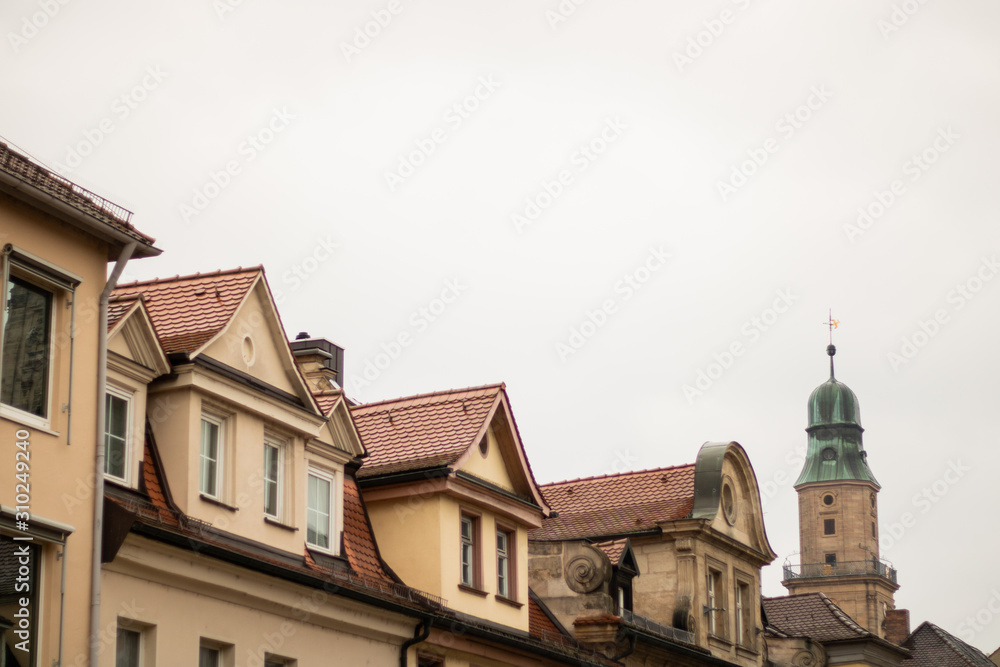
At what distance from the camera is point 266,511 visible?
22359 millimetres

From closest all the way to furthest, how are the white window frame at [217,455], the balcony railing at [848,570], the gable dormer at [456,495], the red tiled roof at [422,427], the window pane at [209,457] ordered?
the white window frame at [217,455], the window pane at [209,457], the gable dormer at [456,495], the red tiled roof at [422,427], the balcony railing at [848,570]

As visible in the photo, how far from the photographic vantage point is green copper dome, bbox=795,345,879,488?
164m

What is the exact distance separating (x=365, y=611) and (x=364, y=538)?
2.73 meters

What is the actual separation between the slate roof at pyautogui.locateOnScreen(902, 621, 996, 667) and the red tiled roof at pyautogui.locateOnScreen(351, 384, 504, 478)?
43469 mm

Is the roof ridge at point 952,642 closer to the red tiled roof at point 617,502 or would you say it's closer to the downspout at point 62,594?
the red tiled roof at point 617,502

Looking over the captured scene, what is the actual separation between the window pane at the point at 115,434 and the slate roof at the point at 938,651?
5275 cm

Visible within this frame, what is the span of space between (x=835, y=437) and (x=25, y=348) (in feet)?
501

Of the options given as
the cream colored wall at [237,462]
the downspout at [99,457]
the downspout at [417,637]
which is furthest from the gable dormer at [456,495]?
the downspout at [99,457]

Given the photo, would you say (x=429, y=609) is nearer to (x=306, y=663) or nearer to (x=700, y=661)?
(x=306, y=663)

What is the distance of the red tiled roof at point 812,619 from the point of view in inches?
1925

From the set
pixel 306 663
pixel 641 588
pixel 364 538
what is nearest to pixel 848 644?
pixel 641 588

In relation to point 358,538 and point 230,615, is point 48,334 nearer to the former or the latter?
point 230,615

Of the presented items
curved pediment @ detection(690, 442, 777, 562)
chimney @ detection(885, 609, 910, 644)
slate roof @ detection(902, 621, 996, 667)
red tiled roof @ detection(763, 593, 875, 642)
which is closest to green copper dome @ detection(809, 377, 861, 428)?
chimney @ detection(885, 609, 910, 644)

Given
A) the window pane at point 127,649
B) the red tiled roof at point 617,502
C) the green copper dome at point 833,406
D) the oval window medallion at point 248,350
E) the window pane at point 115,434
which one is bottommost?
the window pane at point 127,649
